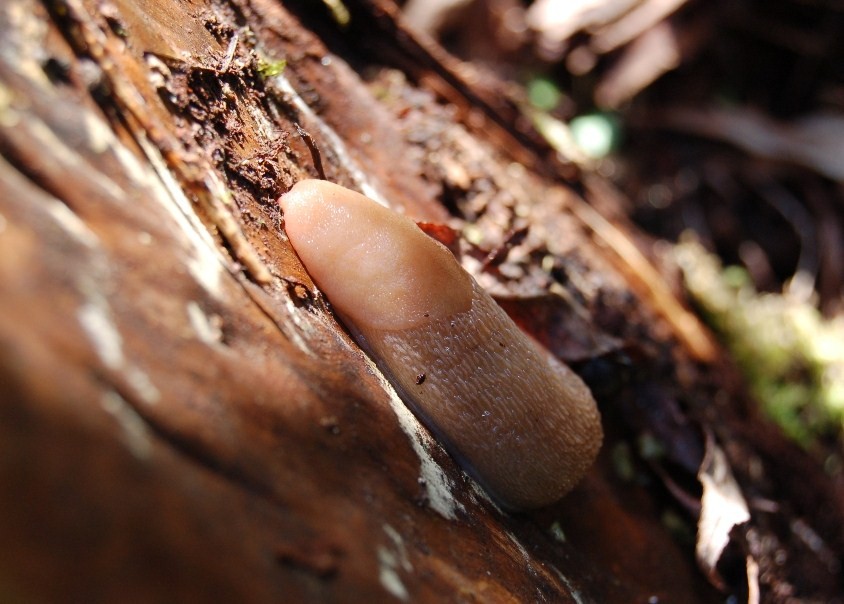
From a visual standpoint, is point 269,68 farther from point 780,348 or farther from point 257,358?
point 780,348

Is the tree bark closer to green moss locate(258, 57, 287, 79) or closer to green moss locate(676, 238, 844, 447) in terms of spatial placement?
green moss locate(258, 57, 287, 79)

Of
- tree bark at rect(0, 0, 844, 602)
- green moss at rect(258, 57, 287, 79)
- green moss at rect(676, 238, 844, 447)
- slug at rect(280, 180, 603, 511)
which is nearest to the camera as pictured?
tree bark at rect(0, 0, 844, 602)

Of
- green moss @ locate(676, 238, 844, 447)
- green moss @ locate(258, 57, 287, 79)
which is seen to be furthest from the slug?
green moss @ locate(676, 238, 844, 447)

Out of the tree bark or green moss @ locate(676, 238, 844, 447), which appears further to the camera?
green moss @ locate(676, 238, 844, 447)

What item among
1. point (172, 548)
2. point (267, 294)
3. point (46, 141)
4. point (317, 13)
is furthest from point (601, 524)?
point (317, 13)

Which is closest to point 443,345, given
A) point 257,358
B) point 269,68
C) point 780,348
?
point 257,358

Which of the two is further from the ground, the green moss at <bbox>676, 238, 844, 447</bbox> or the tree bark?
the green moss at <bbox>676, 238, 844, 447</bbox>
